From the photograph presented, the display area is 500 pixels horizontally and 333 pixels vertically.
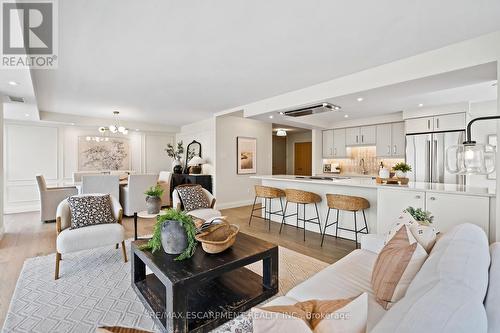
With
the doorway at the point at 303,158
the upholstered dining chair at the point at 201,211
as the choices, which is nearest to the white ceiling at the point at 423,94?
the upholstered dining chair at the point at 201,211

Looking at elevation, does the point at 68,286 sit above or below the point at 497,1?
below

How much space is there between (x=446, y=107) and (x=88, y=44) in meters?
6.04

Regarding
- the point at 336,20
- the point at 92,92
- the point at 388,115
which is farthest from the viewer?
the point at 388,115

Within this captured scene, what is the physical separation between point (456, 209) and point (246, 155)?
482 centimetres

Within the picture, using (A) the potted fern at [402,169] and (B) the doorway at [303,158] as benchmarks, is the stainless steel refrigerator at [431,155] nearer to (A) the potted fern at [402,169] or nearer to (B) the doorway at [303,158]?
(A) the potted fern at [402,169]

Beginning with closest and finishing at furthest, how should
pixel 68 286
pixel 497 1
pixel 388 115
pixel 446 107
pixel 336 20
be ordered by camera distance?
pixel 497 1 < pixel 336 20 < pixel 68 286 < pixel 446 107 < pixel 388 115

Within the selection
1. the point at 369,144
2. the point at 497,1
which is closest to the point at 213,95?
the point at 497,1

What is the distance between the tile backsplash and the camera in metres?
5.92

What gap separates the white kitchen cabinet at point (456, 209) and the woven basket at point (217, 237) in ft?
7.73

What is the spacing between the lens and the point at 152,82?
3.70m

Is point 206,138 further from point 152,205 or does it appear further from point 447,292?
point 447,292

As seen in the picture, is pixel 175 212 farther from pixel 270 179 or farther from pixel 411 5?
pixel 270 179

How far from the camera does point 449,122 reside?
4656 mm

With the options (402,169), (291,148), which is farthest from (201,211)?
(291,148)
